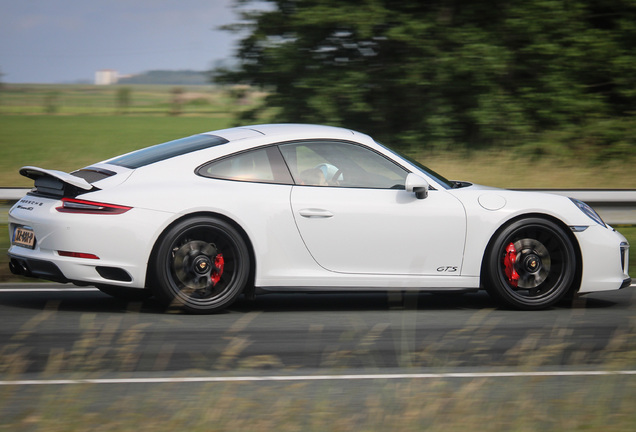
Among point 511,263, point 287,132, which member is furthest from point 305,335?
point 511,263

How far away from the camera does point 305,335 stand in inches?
231

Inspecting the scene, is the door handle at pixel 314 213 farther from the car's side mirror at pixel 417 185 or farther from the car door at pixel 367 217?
the car's side mirror at pixel 417 185

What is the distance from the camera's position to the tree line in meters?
17.1

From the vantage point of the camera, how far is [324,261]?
6.45m

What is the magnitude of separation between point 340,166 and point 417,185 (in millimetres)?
602

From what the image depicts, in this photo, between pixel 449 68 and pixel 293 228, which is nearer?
pixel 293 228

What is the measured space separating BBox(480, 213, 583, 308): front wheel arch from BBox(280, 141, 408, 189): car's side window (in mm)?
787

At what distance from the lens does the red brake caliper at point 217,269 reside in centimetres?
632

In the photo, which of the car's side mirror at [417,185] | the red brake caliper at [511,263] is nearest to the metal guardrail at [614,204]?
the red brake caliper at [511,263]

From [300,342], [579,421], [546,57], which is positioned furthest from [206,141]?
[546,57]

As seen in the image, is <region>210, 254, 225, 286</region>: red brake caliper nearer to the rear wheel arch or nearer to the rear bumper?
the rear wheel arch

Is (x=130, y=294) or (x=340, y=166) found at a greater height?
(x=340, y=166)

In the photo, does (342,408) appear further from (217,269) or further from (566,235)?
(566,235)

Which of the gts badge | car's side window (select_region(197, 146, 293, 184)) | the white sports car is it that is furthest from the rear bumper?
the gts badge
